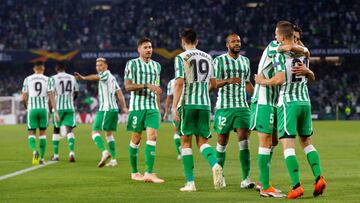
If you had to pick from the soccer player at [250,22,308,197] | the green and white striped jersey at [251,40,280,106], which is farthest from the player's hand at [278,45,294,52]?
the green and white striped jersey at [251,40,280,106]

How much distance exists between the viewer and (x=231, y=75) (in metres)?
10.4

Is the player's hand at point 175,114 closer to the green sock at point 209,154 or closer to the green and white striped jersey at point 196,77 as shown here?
the green and white striped jersey at point 196,77

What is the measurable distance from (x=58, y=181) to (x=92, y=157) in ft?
19.5

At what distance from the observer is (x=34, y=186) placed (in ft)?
34.8

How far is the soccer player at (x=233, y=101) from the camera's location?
405 inches

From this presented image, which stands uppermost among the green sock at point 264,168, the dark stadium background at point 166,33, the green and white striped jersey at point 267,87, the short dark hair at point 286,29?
the dark stadium background at point 166,33

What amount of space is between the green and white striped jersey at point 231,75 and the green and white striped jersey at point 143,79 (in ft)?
5.41

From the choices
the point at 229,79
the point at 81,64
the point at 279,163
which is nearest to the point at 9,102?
the point at 81,64

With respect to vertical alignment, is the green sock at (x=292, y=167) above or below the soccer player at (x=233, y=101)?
below

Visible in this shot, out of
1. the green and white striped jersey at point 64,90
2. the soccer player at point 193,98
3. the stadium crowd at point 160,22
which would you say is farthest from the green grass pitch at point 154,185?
the stadium crowd at point 160,22

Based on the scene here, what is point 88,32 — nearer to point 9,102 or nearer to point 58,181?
point 9,102

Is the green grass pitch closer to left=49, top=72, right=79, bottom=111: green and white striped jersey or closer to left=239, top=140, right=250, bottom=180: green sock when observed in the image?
left=239, top=140, right=250, bottom=180: green sock

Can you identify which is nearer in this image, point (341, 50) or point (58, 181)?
point (58, 181)

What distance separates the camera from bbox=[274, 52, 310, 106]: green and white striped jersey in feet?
28.8
